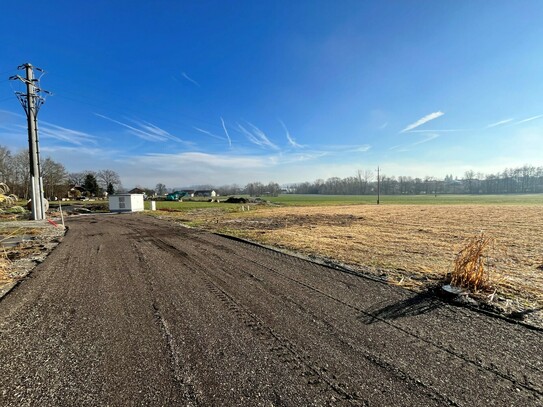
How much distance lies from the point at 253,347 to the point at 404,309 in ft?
8.39

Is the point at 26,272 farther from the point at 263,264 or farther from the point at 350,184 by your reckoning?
the point at 350,184

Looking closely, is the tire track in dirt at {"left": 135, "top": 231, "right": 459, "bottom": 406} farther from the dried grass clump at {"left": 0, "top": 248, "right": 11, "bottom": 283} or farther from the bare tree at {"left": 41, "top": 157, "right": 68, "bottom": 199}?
the bare tree at {"left": 41, "top": 157, "right": 68, "bottom": 199}

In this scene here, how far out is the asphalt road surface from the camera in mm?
2314

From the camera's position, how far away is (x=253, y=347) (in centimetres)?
305

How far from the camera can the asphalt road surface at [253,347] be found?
7.59 ft

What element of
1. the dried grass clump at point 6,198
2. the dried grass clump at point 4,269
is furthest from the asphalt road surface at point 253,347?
the dried grass clump at point 6,198

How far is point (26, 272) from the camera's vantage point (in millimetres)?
6227

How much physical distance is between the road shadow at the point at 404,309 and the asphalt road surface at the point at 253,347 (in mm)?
29

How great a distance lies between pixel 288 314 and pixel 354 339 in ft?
3.46

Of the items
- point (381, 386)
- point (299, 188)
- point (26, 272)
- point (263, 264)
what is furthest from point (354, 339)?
point (299, 188)

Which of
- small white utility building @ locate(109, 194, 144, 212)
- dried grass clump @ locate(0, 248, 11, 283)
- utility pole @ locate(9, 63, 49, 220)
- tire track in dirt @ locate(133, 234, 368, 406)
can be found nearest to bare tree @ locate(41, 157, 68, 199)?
small white utility building @ locate(109, 194, 144, 212)

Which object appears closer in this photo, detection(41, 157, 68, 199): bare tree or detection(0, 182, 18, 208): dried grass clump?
detection(0, 182, 18, 208): dried grass clump

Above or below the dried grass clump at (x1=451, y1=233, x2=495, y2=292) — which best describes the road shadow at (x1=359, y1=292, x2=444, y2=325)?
below

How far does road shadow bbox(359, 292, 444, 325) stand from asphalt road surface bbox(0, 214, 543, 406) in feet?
0.10
